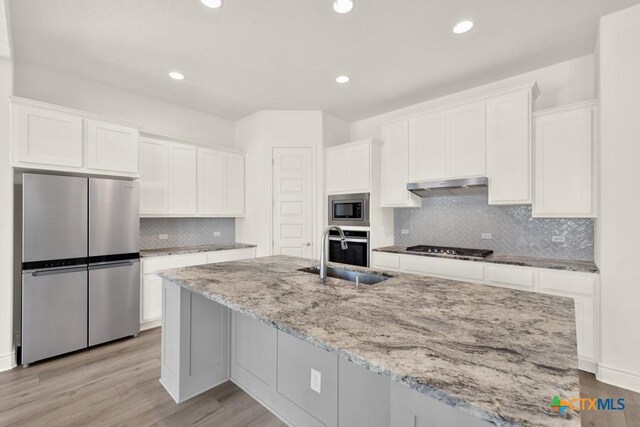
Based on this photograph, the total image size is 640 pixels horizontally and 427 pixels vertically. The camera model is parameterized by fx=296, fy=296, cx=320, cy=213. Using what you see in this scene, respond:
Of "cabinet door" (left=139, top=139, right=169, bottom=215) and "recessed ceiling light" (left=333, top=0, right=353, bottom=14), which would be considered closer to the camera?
"recessed ceiling light" (left=333, top=0, right=353, bottom=14)

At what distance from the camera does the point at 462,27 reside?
2.40 metres

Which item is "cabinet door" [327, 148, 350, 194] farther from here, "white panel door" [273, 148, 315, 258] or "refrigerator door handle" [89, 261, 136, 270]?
"refrigerator door handle" [89, 261, 136, 270]

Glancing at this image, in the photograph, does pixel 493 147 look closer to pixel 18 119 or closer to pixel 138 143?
pixel 138 143

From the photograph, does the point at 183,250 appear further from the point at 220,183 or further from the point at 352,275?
the point at 352,275

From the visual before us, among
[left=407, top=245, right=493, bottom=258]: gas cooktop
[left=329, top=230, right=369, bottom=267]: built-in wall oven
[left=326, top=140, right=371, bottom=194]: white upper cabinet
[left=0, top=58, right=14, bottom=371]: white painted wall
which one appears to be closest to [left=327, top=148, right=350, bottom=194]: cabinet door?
[left=326, top=140, right=371, bottom=194]: white upper cabinet

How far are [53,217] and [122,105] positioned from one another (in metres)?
1.70

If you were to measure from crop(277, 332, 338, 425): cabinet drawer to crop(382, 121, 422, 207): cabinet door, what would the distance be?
2.47m

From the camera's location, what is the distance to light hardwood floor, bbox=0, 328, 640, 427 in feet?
6.29

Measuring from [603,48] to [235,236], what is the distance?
4.69 meters

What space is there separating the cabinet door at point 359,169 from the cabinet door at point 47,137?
9.82 feet

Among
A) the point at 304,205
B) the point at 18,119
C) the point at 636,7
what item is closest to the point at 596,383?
Answer: the point at 636,7

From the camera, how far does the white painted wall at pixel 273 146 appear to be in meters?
4.27

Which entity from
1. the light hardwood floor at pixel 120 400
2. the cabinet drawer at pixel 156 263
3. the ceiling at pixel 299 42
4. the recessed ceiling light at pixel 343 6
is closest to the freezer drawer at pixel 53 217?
the cabinet drawer at pixel 156 263

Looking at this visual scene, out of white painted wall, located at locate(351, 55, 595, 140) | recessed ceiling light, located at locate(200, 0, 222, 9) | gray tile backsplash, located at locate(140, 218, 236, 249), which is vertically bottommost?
gray tile backsplash, located at locate(140, 218, 236, 249)
